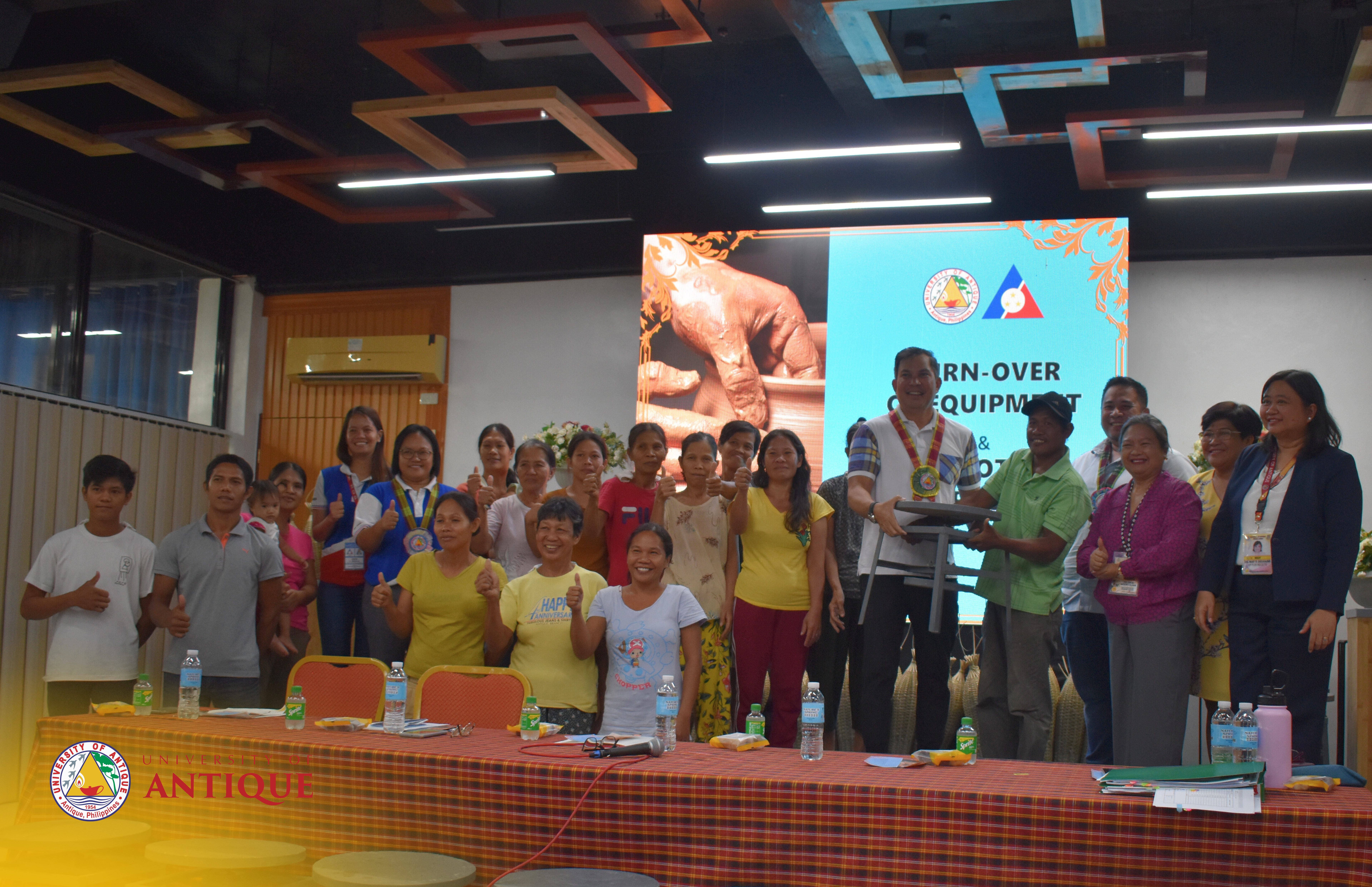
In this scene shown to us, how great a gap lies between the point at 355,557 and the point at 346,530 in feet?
0.57

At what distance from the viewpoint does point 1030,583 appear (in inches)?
141

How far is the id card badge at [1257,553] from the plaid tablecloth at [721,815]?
1.08 m

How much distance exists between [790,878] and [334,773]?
101cm

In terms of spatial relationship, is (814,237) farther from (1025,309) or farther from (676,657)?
(676,657)

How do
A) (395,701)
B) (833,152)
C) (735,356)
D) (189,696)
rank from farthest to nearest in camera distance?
(735,356), (833,152), (189,696), (395,701)

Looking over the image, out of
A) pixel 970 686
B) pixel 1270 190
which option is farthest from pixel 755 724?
pixel 1270 190

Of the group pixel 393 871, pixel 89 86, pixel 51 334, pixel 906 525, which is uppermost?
pixel 89 86

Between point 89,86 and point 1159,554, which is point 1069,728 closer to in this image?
point 1159,554

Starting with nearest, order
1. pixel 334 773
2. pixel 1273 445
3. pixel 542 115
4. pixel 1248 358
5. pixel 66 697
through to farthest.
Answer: pixel 334 773 → pixel 1273 445 → pixel 66 697 → pixel 542 115 → pixel 1248 358

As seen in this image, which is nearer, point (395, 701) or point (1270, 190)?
point (395, 701)

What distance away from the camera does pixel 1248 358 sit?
20.7 ft

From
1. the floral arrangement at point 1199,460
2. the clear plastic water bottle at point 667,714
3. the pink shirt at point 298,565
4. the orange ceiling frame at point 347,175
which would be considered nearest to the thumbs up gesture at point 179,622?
the pink shirt at point 298,565

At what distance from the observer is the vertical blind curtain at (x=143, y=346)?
23.2ft

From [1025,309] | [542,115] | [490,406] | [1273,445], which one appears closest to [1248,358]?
[1025,309]
